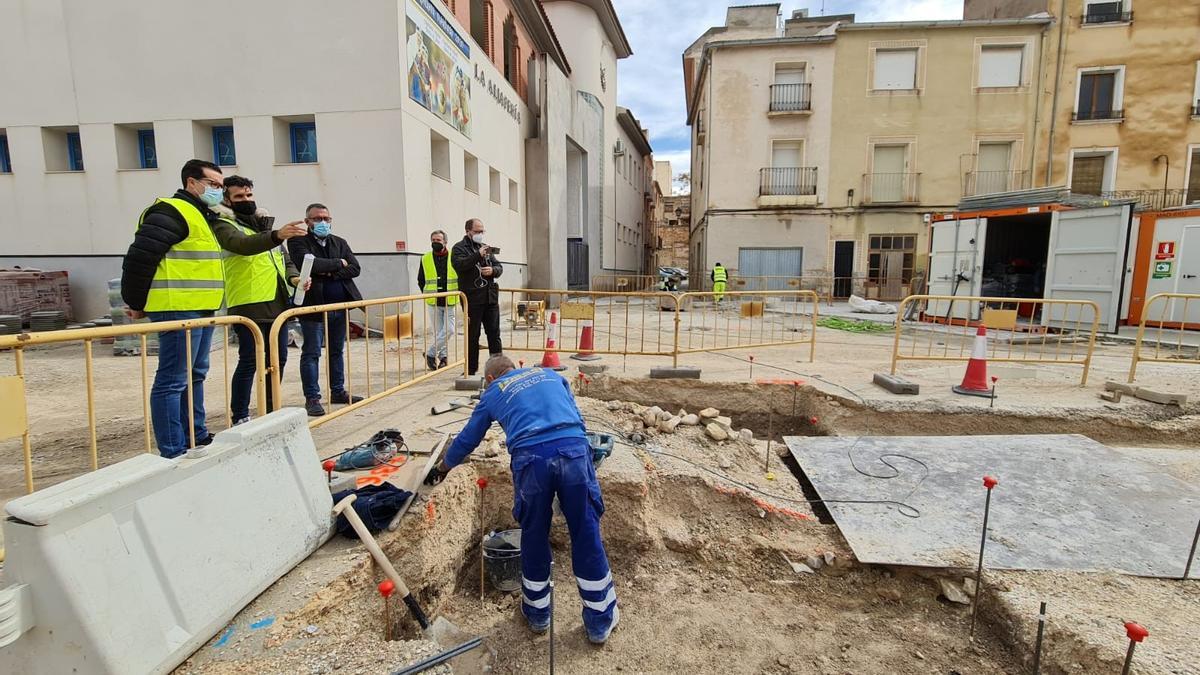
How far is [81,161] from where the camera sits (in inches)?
440

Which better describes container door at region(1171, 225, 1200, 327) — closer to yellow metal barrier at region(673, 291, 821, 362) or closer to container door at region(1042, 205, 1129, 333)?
container door at region(1042, 205, 1129, 333)

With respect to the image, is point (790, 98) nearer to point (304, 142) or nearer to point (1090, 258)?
point (1090, 258)

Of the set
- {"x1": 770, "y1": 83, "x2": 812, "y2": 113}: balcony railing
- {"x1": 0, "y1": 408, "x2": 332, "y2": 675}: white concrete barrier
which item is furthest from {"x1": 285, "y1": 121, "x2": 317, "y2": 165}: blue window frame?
{"x1": 770, "y1": 83, "x2": 812, "y2": 113}: balcony railing

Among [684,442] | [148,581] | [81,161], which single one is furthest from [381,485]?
[81,161]

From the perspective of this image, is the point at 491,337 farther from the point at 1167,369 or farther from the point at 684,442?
the point at 1167,369

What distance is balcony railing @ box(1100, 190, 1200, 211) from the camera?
20.3 metres

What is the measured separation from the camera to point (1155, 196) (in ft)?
67.2

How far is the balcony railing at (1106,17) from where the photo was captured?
1989 centimetres

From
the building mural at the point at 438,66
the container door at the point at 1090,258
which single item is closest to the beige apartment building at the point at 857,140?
the container door at the point at 1090,258

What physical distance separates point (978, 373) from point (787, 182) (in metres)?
18.1

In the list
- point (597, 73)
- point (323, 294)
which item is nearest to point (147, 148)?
point (323, 294)

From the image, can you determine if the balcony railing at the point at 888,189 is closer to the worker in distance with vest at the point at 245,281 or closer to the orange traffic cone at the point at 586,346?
the orange traffic cone at the point at 586,346

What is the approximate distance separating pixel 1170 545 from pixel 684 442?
134 inches

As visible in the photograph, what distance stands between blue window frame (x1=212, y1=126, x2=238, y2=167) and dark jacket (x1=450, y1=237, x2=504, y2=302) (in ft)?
25.1
